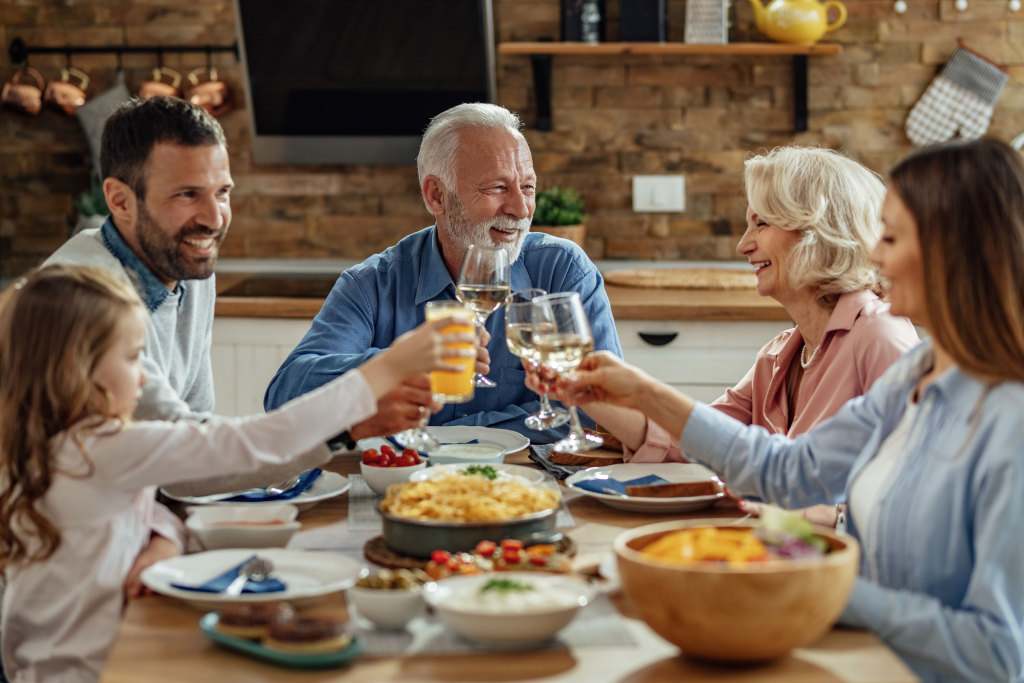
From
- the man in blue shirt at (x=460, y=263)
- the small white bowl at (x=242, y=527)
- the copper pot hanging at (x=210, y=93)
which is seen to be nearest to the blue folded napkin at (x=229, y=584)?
the small white bowl at (x=242, y=527)

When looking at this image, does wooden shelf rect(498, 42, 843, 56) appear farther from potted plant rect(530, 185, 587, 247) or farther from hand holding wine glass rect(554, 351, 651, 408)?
hand holding wine glass rect(554, 351, 651, 408)

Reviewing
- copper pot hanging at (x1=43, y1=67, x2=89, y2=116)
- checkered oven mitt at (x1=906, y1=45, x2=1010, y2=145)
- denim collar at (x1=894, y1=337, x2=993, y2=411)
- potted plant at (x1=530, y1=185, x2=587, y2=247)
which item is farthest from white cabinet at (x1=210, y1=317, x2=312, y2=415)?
denim collar at (x1=894, y1=337, x2=993, y2=411)

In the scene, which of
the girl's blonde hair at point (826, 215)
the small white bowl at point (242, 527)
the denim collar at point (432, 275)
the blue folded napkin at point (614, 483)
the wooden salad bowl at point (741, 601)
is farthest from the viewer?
the denim collar at point (432, 275)

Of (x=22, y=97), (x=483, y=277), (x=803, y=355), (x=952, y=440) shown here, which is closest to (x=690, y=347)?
(x=803, y=355)

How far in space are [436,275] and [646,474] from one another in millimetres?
900

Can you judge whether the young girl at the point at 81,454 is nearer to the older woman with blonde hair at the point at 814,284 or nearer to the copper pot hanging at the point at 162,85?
the older woman with blonde hair at the point at 814,284

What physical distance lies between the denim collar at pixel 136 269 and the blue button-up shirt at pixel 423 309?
0.39 m

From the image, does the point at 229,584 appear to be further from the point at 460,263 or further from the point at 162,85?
the point at 162,85

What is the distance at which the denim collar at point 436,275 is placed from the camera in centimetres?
236

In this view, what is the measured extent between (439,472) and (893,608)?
656 millimetres

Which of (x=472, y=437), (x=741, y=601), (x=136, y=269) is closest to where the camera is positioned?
(x=741, y=601)

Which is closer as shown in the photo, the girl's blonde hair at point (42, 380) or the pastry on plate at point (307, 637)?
the pastry on plate at point (307, 637)

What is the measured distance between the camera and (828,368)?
5.82 feet

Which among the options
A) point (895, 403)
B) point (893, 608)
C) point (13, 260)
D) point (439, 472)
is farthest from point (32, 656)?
point (13, 260)
